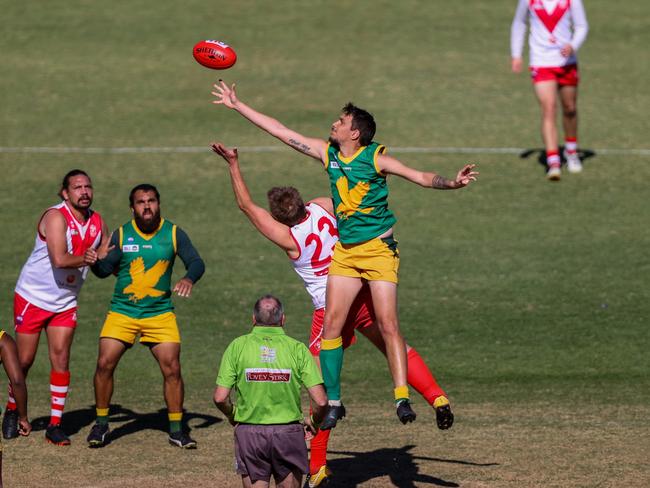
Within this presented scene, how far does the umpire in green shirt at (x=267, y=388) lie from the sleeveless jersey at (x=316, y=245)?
2145 millimetres

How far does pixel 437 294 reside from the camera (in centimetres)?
1708

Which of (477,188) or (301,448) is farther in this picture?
(477,188)

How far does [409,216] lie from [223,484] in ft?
30.2

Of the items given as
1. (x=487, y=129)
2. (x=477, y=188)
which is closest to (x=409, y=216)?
(x=477, y=188)

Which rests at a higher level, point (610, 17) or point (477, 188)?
point (610, 17)

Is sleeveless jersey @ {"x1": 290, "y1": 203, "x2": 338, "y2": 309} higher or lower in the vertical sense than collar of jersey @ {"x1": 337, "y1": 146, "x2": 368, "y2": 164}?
lower

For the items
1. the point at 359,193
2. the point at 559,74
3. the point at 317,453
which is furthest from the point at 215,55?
the point at 559,74

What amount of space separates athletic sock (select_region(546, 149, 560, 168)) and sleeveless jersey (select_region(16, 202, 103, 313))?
984 centimetres

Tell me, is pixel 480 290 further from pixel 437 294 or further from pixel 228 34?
pixel 228 34

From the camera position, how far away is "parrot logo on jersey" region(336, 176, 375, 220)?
10609mm

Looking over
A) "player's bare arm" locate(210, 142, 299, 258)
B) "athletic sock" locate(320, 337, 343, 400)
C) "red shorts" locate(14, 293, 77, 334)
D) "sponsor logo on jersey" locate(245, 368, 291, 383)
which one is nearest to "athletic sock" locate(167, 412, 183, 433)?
"red shorts" locate(14, 293, 77, 334)

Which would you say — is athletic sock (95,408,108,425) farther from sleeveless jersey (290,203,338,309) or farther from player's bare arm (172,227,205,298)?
sleeveless jersey (290,203,338,309)

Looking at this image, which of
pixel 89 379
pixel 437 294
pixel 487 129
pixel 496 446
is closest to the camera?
pixel 496 446

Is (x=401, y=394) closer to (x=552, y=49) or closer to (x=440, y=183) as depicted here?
(x=440, y=183)
